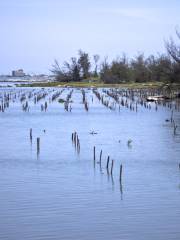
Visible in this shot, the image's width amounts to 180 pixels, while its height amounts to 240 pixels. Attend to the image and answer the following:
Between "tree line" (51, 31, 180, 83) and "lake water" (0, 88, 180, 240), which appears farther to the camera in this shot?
"tree line" (51, 31, 180, 83)

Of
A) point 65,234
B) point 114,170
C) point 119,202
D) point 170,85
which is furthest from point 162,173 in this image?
point 170,85

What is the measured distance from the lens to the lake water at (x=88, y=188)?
9.82m

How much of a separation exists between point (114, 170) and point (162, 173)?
4.22 ft

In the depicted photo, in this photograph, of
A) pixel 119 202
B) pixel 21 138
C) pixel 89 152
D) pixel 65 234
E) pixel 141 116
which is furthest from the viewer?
pixel 141 116

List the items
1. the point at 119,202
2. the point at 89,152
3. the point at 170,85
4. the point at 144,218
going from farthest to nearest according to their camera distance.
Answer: the point at 170,85 < the point at 89,152 < the point at 119,202 < the point at 144,218

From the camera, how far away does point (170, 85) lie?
5019 cm

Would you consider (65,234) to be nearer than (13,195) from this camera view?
Yes

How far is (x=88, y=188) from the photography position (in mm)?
13234

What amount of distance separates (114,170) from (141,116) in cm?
2150

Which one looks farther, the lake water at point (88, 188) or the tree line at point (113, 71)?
the tree line at point (113, 71)

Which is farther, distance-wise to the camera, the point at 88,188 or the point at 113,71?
the point at 113,71

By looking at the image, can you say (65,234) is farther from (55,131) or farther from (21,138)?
(55,131)

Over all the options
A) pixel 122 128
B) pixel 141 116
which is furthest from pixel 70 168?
pixel 141 116

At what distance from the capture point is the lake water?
9820mm
